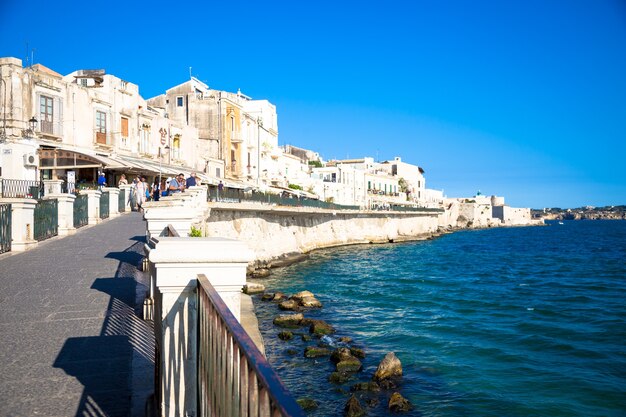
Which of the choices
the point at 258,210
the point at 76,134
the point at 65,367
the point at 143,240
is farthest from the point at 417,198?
the point at 65,367

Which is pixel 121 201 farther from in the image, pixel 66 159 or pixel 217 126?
pixel 217 126

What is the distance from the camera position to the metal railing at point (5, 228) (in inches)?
523

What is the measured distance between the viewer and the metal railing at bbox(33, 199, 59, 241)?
1543cm

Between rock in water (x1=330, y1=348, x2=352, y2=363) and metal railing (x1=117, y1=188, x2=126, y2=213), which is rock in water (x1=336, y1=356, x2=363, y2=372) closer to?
rock in water (x1=330, y1=348, x2=352, y2=363)

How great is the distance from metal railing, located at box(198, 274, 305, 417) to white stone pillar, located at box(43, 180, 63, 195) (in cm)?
2092

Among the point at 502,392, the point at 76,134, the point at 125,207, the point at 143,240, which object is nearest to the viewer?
the point at 502,392

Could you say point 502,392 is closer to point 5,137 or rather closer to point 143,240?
point 143,240

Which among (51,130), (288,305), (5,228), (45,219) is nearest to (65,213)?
(45,219)

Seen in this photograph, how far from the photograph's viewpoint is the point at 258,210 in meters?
34.3

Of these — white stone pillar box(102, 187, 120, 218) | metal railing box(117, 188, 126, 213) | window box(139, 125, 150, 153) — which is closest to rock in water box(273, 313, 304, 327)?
white stone pillar box(102, 187, 120, 218)

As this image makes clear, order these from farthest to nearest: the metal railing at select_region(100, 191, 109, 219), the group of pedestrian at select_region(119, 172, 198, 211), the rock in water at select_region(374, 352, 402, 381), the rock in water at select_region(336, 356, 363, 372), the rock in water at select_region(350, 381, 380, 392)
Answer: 1. the metal railing at select_region(100, 191, 109, 219)
2. the group of pedestrian at select_region(119, 172, 198, 211)
3. the rock in water at select_region(336, 356, 363, 372)
4. the rock in water at select_region(374, 352, 402, 381)
5. the rock in water at select_region(350, 381, 380, 392)

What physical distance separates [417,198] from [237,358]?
11748 centimetres

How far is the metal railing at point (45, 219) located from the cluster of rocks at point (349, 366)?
8503 millimetres

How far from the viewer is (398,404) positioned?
10.9 m
